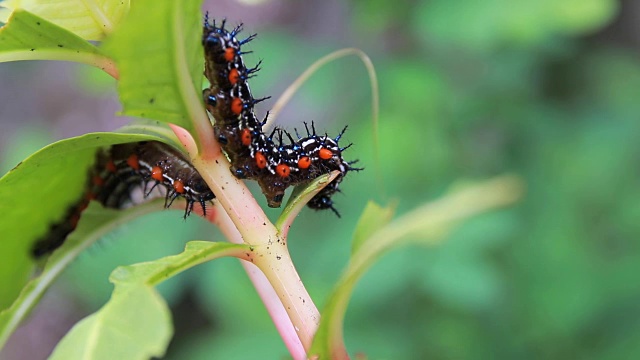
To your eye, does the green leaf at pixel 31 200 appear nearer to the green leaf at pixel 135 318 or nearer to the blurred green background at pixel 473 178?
the green leaf at pixel 135 318

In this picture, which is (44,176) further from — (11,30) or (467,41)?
(467,41)

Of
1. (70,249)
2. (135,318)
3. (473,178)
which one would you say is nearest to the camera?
(135,318)

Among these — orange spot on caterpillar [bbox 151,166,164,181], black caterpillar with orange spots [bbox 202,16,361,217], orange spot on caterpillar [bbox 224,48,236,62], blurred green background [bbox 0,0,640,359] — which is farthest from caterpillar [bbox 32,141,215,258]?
blurred green background [bbox 0,0,640,359]

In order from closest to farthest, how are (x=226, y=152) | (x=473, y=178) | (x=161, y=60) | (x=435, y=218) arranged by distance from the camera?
(x=435, y=218) → (x=161, y=60) → (x=226, y=152) → (x=473, y=178)

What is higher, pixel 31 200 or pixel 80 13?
pixel 80 13

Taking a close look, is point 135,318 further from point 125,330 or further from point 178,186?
point 178,186

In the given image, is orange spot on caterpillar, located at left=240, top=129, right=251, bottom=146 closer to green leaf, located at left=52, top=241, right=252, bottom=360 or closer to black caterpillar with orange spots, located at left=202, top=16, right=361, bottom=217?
black caterpillar with orange spots, located at left=202, top=16, right=361, bottom=217

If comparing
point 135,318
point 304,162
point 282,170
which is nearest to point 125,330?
point 135,318
